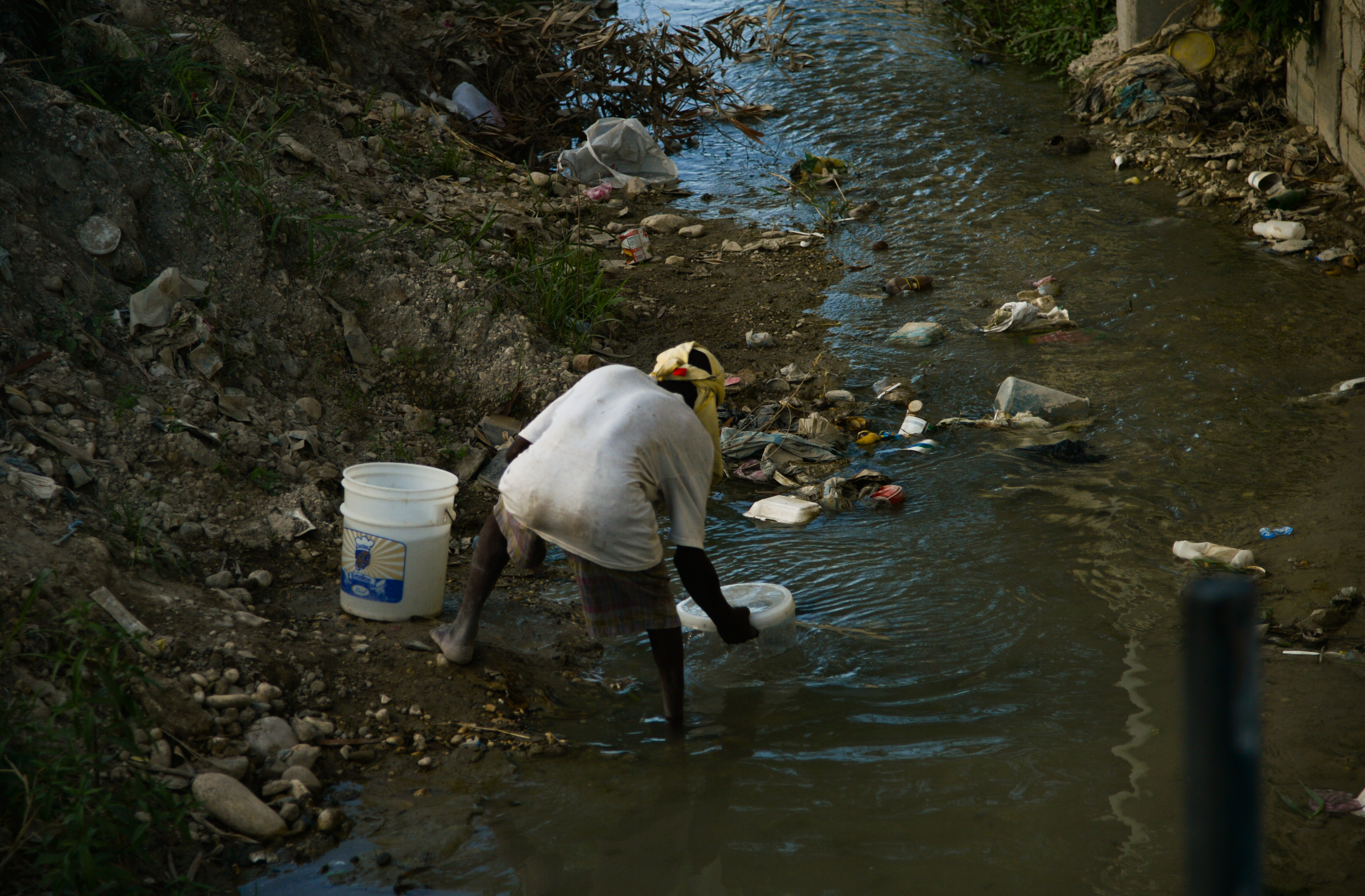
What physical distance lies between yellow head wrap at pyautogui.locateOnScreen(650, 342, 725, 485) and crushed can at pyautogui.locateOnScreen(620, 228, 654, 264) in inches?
155

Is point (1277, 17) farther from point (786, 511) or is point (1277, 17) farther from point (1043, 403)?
point (786, 511)

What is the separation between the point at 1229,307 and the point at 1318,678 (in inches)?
129

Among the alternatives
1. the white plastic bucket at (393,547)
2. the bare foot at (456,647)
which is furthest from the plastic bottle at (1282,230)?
the bare foot at (456,647)

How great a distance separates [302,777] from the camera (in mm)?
2416

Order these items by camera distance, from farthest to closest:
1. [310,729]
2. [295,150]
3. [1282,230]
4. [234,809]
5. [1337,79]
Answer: [1337,79]
[1282,230]
[295,150]
[310,729]
[234,809]

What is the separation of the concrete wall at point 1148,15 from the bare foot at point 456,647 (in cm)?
821

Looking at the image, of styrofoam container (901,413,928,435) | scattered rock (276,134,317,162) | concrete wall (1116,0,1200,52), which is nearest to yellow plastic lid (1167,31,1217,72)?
concrete wall (1116,0,1200,52)

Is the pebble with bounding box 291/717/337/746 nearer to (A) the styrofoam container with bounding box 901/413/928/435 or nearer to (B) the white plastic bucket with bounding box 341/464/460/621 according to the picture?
(B) the white plastic bucket with bounding box 341/464/460/621

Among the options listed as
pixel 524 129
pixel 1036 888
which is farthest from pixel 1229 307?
pixel 524 129

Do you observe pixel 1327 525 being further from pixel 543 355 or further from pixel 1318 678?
pixel 543 355

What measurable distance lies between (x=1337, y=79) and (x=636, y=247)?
15.8ft

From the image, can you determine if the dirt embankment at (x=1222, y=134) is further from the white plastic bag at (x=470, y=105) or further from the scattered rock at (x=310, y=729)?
the scattered rock at (x=310, y=729)

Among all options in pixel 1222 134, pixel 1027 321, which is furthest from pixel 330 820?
pixel 1222 134

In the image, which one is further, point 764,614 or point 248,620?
point 764,614
